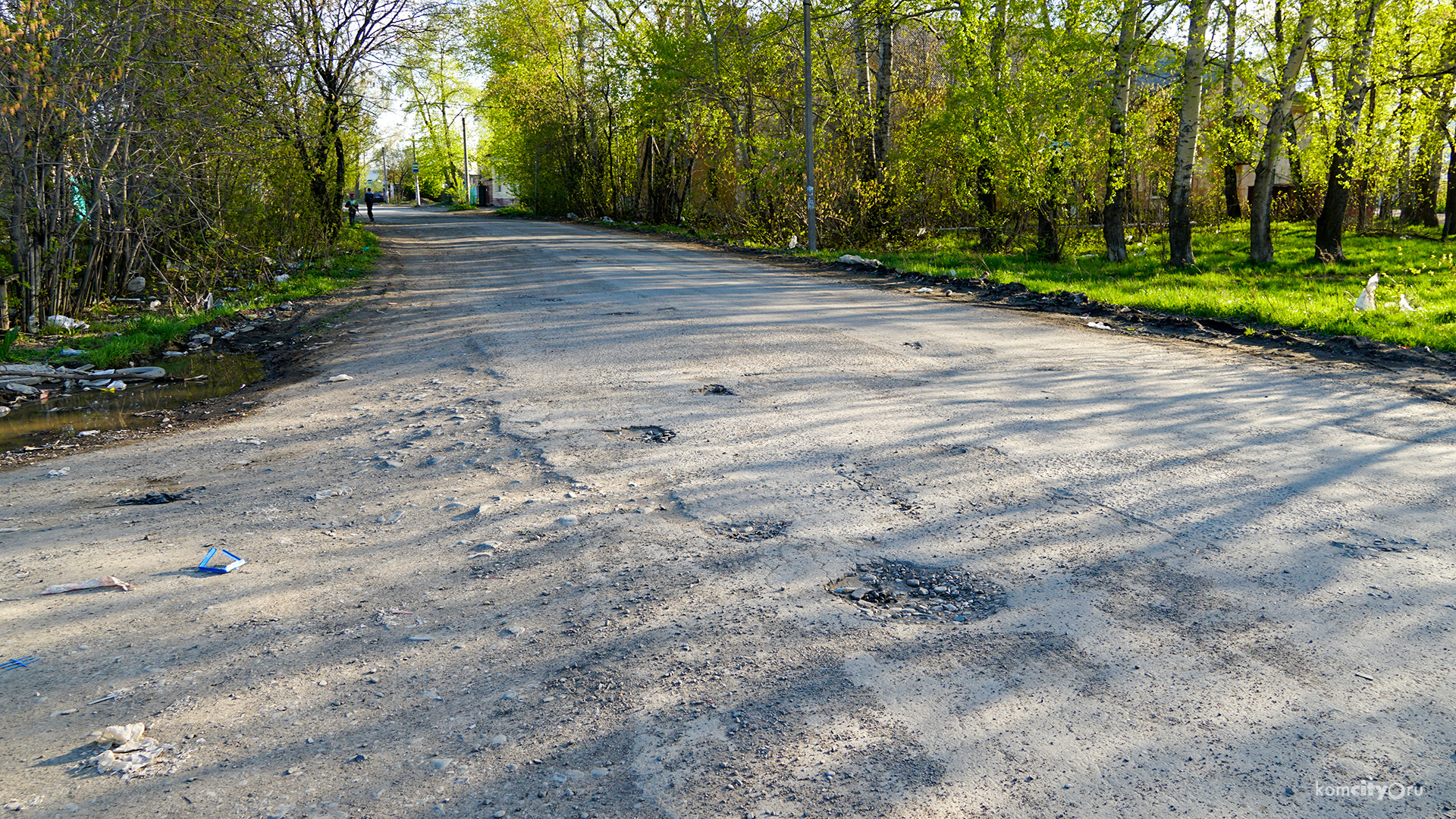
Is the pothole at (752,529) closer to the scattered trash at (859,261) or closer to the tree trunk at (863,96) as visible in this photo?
the scattered trash at (859,261)

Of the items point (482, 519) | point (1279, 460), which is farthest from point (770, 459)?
point (1279, 460)

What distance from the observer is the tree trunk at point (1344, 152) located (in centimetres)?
1509

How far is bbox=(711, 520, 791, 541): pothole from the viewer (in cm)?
393

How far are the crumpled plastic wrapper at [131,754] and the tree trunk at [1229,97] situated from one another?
58.6 ft

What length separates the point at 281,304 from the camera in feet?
42.5

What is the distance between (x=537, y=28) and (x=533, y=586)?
35.7 metres

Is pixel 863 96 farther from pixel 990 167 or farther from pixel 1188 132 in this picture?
pixel 1188 132

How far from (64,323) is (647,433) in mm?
8370

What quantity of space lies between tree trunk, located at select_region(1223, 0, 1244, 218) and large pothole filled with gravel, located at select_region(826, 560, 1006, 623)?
15.7m

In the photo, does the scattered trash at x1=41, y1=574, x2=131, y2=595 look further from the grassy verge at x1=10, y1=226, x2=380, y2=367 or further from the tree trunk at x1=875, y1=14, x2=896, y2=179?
the tree trunk at x1=875, y1=14, x2=896, y2=179

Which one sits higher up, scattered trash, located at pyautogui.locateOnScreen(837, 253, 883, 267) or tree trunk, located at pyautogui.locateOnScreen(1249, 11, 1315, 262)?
tree trunk, located at pyautogui.locateOnScreen(1249, 11, 1315, 262)

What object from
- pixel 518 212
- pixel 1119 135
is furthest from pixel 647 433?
pixel 518 212
